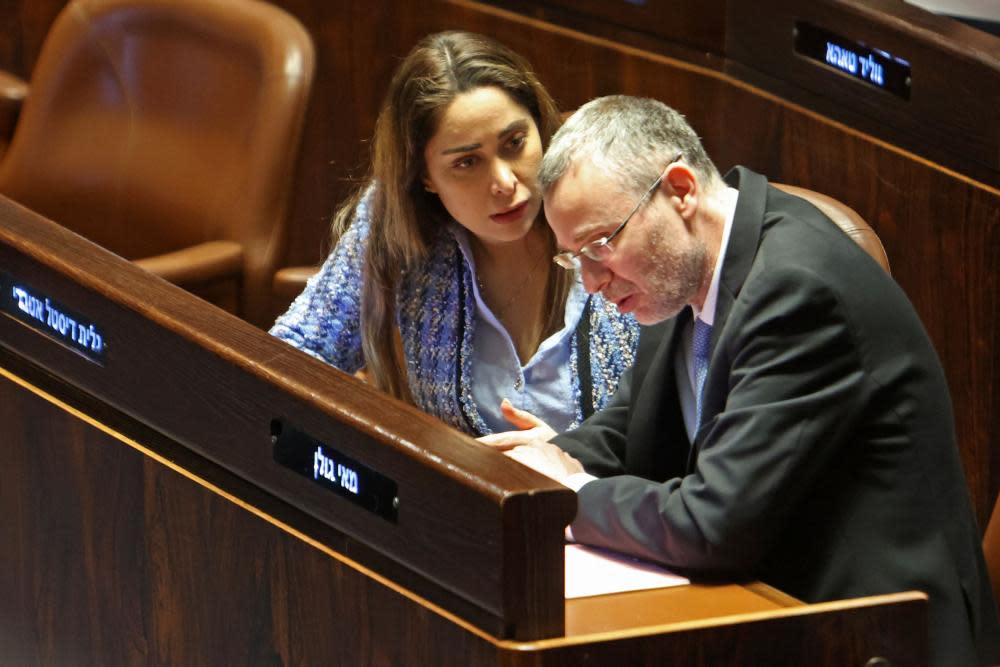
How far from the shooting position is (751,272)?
47.8 inches

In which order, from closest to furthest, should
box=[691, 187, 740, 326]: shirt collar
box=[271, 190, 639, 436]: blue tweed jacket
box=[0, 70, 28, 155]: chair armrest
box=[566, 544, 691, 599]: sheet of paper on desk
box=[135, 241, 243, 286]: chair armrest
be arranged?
box=[566, 544, 691, 599]: sheet of paper on desk → box=[691, 187, 740, 326]: shirt collar → box=[271, 190, 639, 436]: blue tweed jacket → box=[135, 241, 243, 286]: chair armrest → box=[0, 70, 28, 155]: chair armrest

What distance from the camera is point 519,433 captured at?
4.83ft

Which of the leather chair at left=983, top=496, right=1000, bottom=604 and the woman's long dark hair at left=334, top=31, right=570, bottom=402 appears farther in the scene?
the woman's long dark hair at left=334, top=31, right=570, bottom=402

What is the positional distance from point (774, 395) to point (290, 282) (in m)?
0.99

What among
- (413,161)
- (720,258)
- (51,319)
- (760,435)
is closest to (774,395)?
(760,435)

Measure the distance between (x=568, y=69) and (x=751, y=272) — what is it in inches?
45.4

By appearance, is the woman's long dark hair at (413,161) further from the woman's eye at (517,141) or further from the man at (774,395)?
the man at (774,395)

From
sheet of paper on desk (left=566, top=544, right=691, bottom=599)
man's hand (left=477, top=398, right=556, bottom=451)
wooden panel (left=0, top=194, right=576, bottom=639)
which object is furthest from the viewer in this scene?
man's hand (left=477, top=398, right=556, bottom=451)

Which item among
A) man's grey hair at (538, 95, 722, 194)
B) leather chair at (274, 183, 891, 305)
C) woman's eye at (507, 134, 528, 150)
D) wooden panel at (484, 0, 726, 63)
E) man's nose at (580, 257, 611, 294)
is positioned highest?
man's grey hair at (538, 95, 722, 194)

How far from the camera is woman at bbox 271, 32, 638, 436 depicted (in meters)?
1.67

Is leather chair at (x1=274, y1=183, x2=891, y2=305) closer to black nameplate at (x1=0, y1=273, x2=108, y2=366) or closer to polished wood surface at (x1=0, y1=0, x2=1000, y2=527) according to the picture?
polished wood surface at (x1=0, y1=0, x2=1000, y2=527)

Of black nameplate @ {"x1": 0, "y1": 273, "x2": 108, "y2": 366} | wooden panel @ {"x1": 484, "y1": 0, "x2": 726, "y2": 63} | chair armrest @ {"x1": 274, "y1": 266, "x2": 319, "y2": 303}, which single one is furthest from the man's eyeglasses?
wooden panel @ {"x1": 484, "y1": 0, "x2": 726, "y2": 63}

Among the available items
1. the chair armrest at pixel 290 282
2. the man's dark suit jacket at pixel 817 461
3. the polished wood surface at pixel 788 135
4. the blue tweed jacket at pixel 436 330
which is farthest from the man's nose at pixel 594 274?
the chair armrest at pixel 290 282

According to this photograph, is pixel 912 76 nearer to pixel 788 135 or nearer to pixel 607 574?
pixel 788 135
